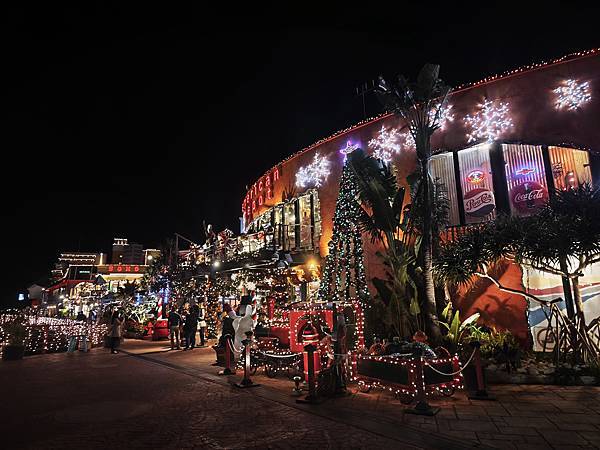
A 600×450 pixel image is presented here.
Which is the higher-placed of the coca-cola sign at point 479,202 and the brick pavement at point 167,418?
the coca-cola sign at point 479,202

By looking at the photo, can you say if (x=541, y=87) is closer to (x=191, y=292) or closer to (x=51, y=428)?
(x=51, y=428)

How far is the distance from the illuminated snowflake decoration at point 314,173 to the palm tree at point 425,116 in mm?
6499

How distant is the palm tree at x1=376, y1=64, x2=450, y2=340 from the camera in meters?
10.3

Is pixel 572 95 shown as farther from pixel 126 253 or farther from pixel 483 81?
pixel 126 253

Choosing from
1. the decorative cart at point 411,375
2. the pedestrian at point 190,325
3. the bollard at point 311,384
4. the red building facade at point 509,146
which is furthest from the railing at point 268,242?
the decorative cart at point 411,375

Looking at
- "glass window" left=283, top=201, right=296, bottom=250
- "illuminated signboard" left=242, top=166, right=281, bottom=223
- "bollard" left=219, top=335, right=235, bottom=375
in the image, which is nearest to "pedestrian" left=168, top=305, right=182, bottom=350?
"glass window" left=283, top=201, right=296, bottom=250

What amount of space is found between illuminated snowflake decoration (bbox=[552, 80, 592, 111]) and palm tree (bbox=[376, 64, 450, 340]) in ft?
11.5

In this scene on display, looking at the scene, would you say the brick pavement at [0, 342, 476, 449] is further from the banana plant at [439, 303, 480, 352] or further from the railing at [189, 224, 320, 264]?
the railing at [189, 224, 320, 264]

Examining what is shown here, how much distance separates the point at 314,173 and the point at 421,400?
1296 centimetres

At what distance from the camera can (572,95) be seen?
437 inches

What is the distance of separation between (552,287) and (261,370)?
859cm

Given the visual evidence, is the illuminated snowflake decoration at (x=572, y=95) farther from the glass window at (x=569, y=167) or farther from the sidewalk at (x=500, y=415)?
the sidewalk at (x=500, y=415)

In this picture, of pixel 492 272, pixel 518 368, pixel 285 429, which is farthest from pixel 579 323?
pixel 285 429

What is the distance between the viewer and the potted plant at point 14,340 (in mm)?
14742
